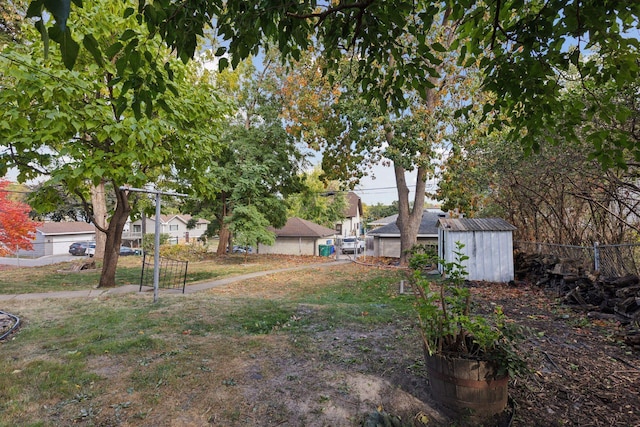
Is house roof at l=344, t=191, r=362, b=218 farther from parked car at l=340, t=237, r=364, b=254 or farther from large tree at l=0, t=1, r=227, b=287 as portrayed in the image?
large tree at l=0, t=1, r=227, b=287

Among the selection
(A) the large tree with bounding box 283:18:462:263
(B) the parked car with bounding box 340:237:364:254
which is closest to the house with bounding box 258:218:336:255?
(B) the parked car with bounding box 340:237:364:254

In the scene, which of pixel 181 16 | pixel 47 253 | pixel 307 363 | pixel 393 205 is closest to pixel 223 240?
pixel 307 363

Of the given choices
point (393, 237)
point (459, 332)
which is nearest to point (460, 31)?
point (459, 332)

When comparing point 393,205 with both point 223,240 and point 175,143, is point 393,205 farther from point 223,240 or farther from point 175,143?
point 175,143

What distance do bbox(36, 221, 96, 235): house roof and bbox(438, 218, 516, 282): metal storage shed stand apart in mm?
43024

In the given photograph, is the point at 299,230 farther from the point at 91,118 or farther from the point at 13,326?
the point at 13,326

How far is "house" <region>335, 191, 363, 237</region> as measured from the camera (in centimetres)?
4689

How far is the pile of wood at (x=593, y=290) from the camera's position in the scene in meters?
5.30

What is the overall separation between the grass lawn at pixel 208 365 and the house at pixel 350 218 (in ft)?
131

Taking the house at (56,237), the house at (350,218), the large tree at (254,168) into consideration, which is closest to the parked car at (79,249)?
the house at (56,237)

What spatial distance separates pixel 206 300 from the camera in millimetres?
7773

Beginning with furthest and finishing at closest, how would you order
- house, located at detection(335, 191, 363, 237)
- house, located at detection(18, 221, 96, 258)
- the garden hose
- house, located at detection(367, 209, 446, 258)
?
house, located at detection(335, 191, 363, 237) → house, located at detection(18, 221, 96, 258) → house, located at detection(367, 209, 446, 258) → the garden hose

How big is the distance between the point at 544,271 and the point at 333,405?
866 centimetres

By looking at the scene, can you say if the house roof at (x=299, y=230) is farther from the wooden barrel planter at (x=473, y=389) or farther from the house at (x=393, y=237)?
the wooden barrel planter at (x=473, y=389)
